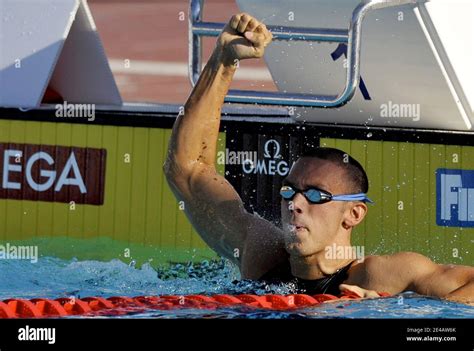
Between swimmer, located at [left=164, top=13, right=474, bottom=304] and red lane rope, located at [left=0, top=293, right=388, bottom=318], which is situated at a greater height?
swimmer, located at [left=164, top=13, right=474, bottom=304]

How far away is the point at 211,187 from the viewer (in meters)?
4.21

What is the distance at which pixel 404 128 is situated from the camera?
523cm

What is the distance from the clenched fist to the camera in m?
3.64

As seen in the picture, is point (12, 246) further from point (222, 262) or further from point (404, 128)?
point (404, 128)

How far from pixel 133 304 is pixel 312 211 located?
0.65m
